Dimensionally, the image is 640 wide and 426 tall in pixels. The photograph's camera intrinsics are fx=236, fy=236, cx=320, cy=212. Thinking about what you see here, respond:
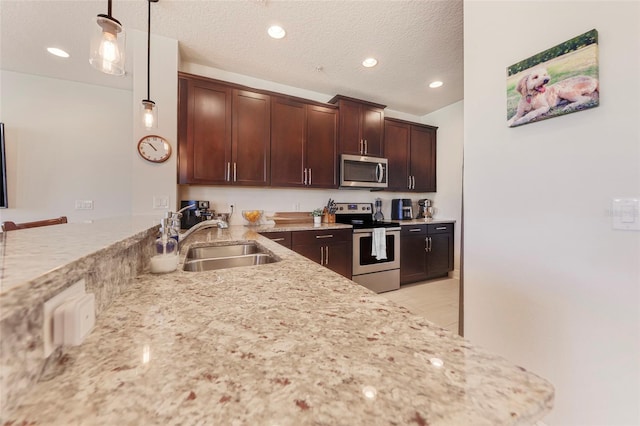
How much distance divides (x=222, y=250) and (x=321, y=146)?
185 cm

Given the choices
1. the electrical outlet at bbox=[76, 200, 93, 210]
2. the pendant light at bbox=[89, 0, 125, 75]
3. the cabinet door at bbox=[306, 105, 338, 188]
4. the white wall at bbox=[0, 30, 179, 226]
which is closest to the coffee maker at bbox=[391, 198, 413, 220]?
the cabinet door at bbox=[306, 105, 338, 188]

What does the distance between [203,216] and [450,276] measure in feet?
11.3

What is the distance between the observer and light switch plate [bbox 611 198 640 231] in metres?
0.94

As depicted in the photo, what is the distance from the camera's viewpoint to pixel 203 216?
2.38m

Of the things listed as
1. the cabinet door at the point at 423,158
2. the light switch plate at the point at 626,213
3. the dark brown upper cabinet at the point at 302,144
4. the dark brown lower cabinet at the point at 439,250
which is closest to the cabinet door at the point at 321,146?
the dark brown upper cabinet at the point at 302,144

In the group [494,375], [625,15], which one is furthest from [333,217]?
[494,375]

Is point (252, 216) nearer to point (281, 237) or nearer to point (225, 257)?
point (281, 237)

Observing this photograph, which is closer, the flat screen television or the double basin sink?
the double basin sink

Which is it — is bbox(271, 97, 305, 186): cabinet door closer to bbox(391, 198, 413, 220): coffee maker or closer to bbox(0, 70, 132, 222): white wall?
bbox(391, 198, 413, 220): coffee maker

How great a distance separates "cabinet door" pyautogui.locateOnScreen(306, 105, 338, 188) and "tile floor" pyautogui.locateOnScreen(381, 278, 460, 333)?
161cm

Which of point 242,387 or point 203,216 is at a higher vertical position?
point 203,216

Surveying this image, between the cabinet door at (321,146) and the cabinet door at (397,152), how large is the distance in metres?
0.89

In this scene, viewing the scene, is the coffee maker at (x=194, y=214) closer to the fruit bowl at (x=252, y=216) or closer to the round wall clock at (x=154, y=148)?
the fruit bowl at (x=252, y=216)

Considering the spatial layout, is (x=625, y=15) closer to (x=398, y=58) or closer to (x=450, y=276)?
(x=398, y=58)
